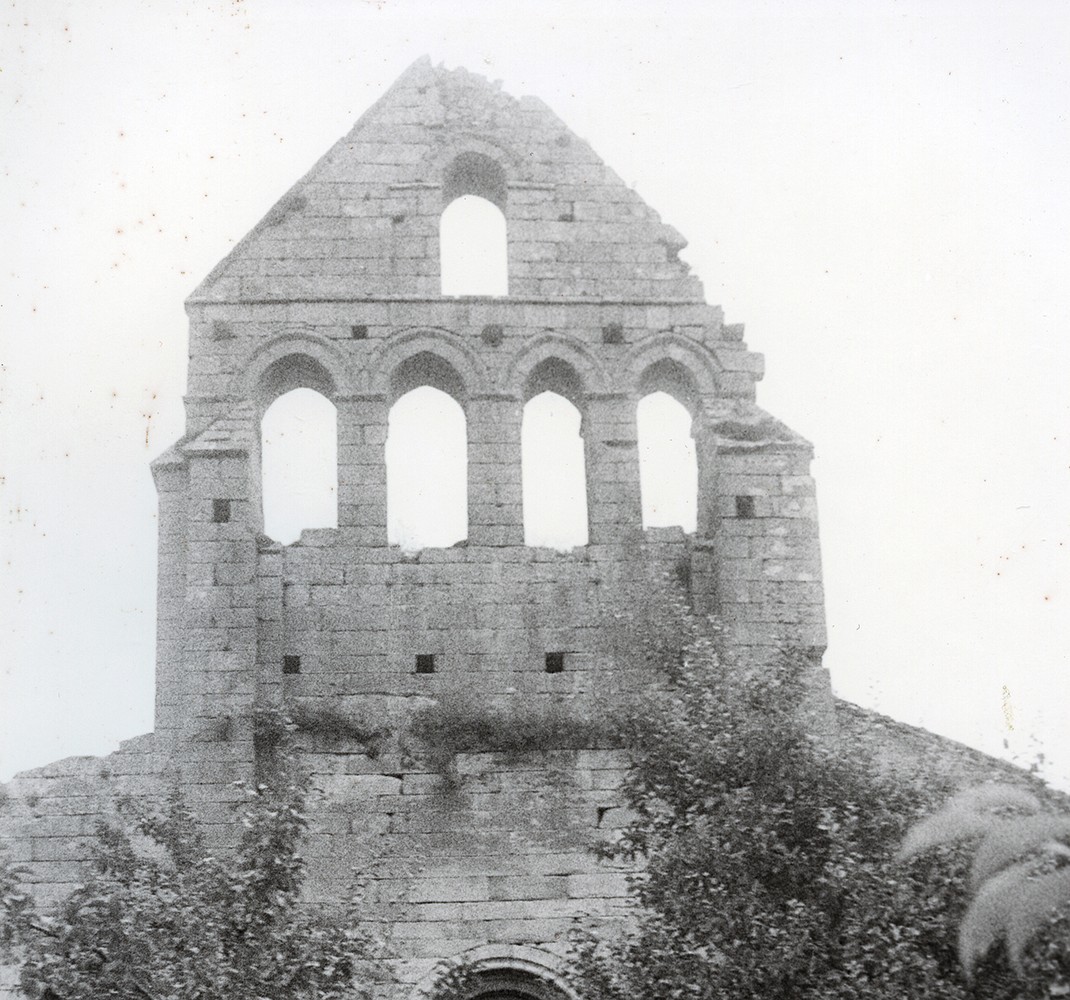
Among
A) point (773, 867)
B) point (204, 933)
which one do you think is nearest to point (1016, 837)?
point (773, 867)

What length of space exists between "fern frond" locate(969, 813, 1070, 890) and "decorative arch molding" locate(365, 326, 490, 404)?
26.1 ft

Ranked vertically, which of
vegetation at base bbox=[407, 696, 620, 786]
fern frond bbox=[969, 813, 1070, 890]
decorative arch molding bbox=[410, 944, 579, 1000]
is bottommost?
fern frond bbox=[969, 813, 1070, 890]

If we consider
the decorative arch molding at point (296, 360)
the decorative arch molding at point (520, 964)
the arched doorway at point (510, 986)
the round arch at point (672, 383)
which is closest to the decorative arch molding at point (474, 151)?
the decorative arch molding at point (296, 360)

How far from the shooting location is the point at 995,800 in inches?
400

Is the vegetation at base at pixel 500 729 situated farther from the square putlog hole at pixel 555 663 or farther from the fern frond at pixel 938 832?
the fern frond at pixel 938 832

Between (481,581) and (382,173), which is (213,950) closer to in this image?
(481,581)

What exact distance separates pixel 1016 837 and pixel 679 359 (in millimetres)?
8334

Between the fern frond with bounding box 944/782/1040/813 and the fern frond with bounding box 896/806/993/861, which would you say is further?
the fern frond with bounding box 896/806/993/861

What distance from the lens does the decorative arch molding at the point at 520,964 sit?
47.8 ft

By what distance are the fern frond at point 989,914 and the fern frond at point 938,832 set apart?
1.39 feet

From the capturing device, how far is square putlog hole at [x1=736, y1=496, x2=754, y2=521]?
16.2 meters

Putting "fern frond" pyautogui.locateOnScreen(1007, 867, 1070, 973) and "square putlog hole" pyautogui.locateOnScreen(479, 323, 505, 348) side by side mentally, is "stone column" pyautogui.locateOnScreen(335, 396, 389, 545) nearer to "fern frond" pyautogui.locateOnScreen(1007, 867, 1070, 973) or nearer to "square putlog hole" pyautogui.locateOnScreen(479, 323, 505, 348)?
"square putlog hole" pyautogui.locateOnScreen(479, 323, 505, 348)

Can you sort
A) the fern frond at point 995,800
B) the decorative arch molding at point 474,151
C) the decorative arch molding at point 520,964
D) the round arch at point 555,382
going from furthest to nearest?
the decorative arch molding at point 474,151, the round arch at point 555,382, the decorative arch molding at point 520,964, the fern frond at point 995,800

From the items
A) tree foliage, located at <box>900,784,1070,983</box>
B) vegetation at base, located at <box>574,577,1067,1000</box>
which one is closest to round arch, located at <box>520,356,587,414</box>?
vegetation at base, located at <box>574,577,1067,1000</box>
